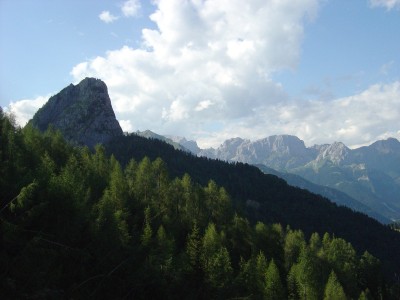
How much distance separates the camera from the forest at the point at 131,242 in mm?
29719

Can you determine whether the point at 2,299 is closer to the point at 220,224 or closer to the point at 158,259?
the point at 158,259

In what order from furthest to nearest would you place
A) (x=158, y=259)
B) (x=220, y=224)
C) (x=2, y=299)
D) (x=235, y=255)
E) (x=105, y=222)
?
(x=220, y=224)
(x=235, y=255)
(x=158, y=259)
(x=105, y=222)
(x=2, y=299)

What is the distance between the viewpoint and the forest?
2972cm

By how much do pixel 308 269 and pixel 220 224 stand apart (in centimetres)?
2188

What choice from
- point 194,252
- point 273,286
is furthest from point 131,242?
point 273,286

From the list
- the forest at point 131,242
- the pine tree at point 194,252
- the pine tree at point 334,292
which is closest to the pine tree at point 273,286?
the forest at point 131,242

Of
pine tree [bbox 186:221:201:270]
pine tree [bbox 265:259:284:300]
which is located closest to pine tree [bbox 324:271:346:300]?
pine tree [bbox 265:259:284:300]

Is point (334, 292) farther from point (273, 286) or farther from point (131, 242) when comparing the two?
point (131, 242)

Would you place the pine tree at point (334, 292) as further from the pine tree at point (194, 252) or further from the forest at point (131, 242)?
the pine tree at point (194, 252)

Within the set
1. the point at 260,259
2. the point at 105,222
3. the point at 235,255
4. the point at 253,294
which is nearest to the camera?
the point at 105,222

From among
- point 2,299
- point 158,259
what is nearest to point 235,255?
point 158,259

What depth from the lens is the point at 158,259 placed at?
52719mm

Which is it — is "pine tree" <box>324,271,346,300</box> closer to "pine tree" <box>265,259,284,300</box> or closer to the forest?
the forest

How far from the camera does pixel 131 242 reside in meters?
56.4
